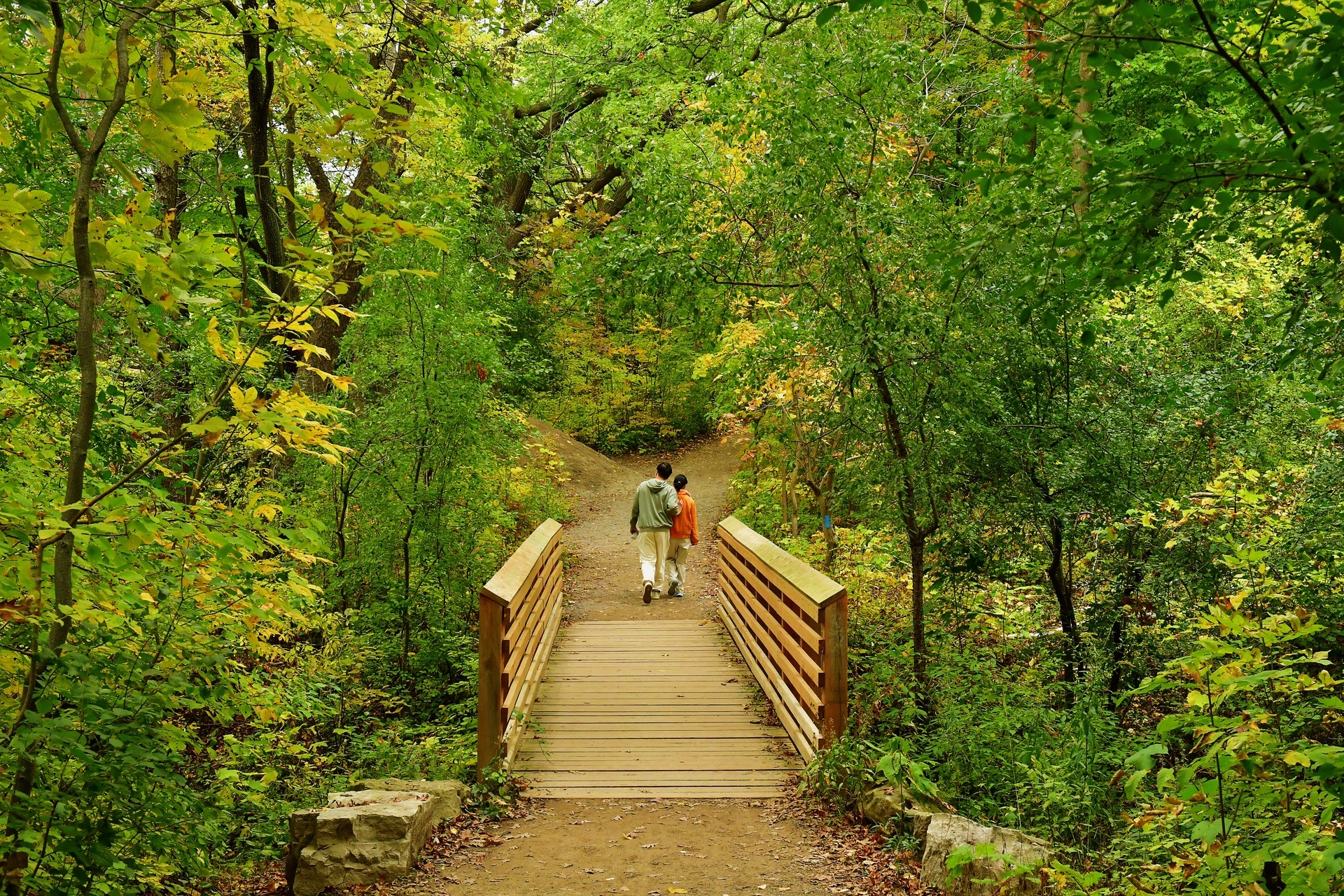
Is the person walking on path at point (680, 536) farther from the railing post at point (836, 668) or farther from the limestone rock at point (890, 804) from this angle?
the limestone rock at point (890, 804)

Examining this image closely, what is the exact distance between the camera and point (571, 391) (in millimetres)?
21766

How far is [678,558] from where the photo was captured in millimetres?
11367

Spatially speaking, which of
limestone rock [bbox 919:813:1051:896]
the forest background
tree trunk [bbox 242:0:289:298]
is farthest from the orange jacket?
limestone rock [bbox 919:813:1051:896]

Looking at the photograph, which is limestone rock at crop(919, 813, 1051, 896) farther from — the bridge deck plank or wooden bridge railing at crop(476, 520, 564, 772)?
wooden bridge railing at crop(476, 520, 564, 772)

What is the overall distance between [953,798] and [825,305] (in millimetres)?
3299

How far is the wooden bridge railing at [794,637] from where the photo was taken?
5.57m

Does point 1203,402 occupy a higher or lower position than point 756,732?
higher

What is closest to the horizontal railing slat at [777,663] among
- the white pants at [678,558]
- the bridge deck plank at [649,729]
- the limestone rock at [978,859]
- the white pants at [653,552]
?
the bridge deck plank at [649,729]

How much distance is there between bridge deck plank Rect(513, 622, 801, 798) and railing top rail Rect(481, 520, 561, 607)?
3.75 ft

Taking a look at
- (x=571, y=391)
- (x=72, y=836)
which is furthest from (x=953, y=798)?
(x=571, y=391)

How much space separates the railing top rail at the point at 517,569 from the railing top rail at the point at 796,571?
1.79 metres

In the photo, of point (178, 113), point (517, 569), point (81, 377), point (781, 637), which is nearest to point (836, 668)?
point (781, 637)

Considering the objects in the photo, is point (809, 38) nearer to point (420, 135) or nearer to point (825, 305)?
point (825, 305)

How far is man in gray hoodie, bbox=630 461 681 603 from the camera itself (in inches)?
409
